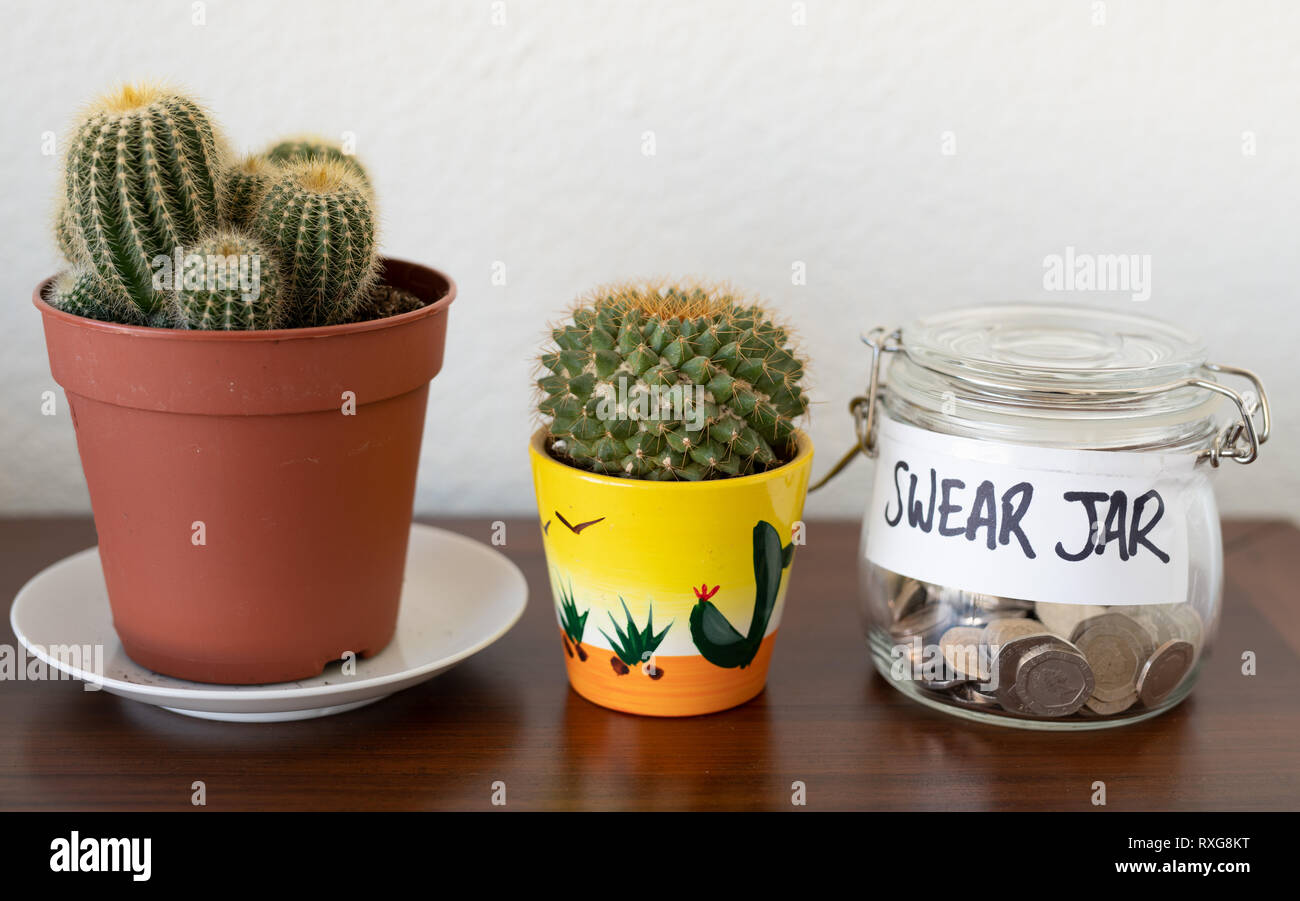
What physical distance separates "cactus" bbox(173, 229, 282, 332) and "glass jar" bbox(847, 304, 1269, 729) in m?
0.37

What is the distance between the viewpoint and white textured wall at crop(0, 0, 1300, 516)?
0.91m

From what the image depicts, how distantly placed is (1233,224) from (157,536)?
2.79 ft

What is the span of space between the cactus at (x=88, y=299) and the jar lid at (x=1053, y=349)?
0.45 m

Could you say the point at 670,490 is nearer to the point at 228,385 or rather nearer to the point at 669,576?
the point at 669,576

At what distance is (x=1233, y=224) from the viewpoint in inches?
37.9

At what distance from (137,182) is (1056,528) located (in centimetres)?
52

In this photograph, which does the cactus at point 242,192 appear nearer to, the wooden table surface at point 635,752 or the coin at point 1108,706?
the wooden table surface at point 635,752

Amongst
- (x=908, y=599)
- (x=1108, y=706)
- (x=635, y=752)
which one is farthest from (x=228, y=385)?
(x=1108, y=706)

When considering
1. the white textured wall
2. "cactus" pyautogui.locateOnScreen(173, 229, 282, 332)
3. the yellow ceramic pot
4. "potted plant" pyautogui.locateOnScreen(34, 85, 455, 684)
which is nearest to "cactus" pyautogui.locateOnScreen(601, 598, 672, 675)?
the yellow ceramic pot

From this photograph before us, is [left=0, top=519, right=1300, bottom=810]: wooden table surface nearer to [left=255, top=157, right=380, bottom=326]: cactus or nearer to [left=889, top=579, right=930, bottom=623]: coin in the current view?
[left=889, top=579, right=930, bottom=623]: coin

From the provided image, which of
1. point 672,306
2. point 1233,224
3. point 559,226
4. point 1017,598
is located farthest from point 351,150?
point 1233,224

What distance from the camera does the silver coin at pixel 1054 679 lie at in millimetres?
649

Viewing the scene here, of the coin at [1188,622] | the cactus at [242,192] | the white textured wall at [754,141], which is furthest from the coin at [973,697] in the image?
the cactus at [242,192]

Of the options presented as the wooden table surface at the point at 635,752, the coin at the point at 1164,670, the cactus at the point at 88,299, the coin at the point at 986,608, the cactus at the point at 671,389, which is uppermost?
the cactus at the point at 88,299
